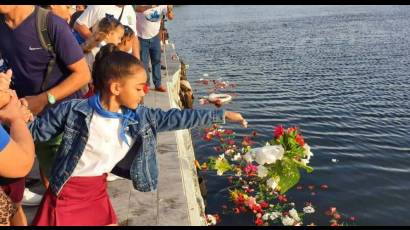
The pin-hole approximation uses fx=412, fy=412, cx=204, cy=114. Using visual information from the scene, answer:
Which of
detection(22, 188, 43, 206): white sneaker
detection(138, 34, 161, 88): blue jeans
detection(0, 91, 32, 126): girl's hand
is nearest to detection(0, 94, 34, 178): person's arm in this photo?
detection(0, 91, 32, 126): girl's hand

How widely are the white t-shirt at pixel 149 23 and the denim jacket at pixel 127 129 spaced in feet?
21.2

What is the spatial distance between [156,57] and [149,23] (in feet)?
3.31

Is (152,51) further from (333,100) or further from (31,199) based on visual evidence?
(333,100)

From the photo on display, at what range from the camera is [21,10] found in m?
4.05

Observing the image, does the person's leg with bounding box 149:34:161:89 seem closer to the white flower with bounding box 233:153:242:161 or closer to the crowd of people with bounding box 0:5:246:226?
the white flower with bounding box 233:153:242:161

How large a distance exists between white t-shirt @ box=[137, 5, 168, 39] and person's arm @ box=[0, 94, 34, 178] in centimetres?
721

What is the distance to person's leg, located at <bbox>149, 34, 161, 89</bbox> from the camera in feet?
34.2

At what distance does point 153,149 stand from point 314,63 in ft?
67.1

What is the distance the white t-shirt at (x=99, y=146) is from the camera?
3.79 m

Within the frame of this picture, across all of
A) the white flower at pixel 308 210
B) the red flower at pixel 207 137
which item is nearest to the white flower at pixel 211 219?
the white flower at pixel 308 210

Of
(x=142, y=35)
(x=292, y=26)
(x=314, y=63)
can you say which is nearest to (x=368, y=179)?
(x=142, y=35)

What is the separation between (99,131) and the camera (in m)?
3.79

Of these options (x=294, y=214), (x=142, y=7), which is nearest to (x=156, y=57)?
(x=142, y=7)

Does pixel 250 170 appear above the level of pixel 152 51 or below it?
below
